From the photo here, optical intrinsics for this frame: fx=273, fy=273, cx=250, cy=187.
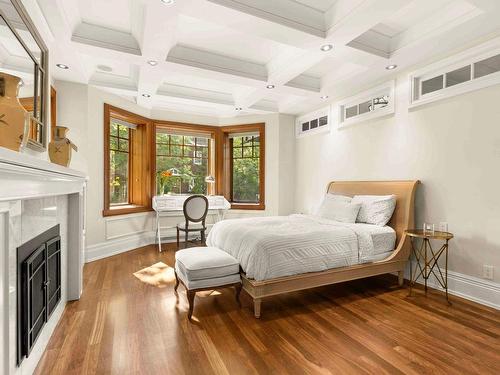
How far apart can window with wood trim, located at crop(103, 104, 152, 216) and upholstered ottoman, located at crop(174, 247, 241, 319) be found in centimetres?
258

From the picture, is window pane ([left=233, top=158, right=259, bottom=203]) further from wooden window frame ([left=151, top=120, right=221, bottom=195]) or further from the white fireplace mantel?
the white fireplace mantel

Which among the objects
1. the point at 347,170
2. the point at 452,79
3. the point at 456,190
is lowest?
the point at 456,190

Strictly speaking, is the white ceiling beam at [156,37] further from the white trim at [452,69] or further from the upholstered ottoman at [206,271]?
the white trim at [452,69]

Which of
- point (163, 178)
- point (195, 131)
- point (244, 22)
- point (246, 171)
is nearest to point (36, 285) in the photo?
point (244, 22)

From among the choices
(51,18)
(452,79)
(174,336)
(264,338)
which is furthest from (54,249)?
(452,79)

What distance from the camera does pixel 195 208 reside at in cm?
456

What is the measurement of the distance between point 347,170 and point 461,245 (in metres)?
1.80

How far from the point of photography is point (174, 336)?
2.04 meters

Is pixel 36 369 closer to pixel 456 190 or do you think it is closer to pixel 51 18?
pixel 51 18

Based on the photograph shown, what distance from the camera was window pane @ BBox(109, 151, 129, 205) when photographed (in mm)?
4699

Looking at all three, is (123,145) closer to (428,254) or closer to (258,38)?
(258,38)

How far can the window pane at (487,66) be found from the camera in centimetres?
256

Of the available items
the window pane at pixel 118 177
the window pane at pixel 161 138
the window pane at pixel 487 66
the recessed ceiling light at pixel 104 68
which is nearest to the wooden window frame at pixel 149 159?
the window pane at pixel 118 177

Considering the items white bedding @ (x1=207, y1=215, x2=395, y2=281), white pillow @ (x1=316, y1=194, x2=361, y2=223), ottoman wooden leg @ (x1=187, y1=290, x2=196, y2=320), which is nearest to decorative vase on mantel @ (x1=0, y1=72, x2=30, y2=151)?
ottoman wooden leg @ (x1=187, y1=290, x2=196, y2=320)
